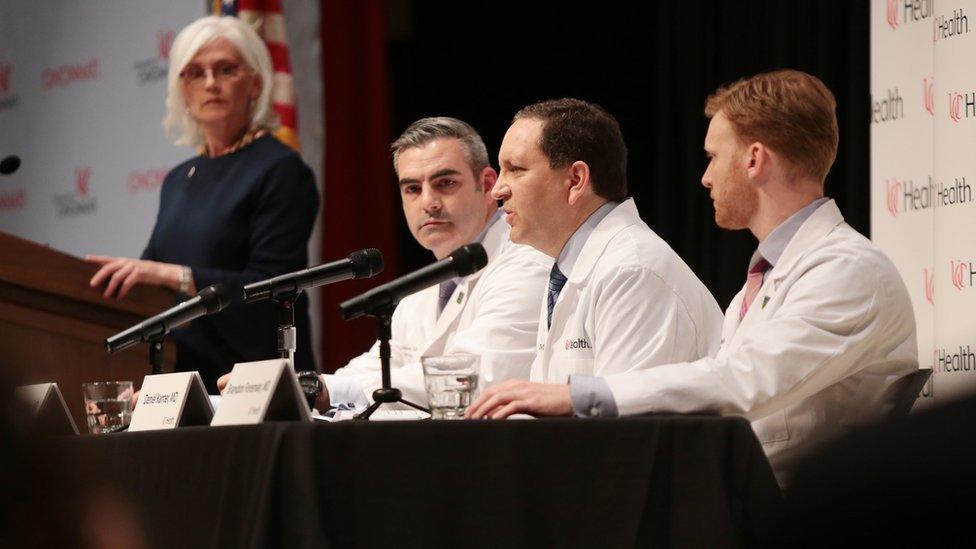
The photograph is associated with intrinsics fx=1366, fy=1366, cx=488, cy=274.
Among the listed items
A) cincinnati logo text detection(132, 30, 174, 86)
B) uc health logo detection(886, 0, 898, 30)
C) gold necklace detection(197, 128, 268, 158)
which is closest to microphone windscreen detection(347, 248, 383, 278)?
gold necklace detection(197, 128, 268, 158)

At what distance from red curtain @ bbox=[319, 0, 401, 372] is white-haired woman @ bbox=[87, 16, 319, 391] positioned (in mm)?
1713

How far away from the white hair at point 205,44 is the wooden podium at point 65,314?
0.82m

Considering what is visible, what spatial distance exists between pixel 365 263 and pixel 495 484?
2.73 ft

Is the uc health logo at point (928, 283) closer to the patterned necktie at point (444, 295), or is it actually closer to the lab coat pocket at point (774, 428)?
the patterned necktie at point (444, 295)

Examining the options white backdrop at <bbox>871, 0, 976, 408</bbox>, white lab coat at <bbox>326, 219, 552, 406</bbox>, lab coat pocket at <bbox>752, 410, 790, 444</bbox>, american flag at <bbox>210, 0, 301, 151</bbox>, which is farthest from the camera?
american flag at <bbox>210, 0, 301, 151</bbox>

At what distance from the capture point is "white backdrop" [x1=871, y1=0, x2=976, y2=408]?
156 inches

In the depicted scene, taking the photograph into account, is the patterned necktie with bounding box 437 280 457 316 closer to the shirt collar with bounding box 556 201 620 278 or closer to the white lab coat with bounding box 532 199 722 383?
the shirt collar with bounding box 556 201 620 278

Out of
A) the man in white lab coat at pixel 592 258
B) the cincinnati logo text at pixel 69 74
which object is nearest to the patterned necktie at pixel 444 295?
the man in white lab coat at pixel 592 258

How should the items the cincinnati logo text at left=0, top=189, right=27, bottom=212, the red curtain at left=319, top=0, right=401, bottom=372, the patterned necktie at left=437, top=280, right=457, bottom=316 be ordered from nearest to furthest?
the patterned necktie at left=437, top=280, right=457, bottom=316 → the red curtain at left=319, top=0, right=401, bottom=372 → the cincinnati logo text at left=0, top=189, right=27, bottom=212

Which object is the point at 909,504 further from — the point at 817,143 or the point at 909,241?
the point at 909,241

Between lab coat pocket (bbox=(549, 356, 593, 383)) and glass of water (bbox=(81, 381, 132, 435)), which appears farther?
glass of water (bbox=(81, 381, 132, 435))

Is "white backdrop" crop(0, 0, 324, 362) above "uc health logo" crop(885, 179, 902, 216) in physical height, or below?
above

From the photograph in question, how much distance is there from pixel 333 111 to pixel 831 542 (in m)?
5.84

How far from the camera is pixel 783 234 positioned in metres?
2.63
